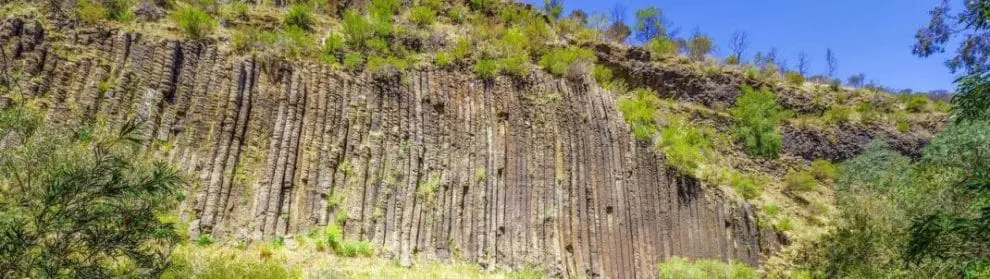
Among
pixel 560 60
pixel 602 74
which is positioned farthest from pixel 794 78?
pixel 560 60

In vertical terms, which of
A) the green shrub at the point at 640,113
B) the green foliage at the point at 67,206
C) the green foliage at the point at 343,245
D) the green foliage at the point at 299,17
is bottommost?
the green foliage at the point at 343,245

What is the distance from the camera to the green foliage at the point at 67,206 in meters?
5.11

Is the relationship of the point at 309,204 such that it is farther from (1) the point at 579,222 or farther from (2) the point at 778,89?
(2) the point at 778,89

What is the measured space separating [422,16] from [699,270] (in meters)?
12.5

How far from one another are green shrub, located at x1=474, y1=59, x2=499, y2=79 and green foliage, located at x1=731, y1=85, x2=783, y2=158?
12703mm

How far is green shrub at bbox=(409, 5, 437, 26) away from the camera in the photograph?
21062 mm

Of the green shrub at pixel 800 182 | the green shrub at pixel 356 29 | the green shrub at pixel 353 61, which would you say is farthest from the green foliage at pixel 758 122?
the green shrub at pixel 353 61

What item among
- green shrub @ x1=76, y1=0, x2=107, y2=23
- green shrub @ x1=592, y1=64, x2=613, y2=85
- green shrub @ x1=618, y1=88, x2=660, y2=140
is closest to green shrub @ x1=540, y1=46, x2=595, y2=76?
green shrub @ x1=592, y1=64, x2=613, y2=85

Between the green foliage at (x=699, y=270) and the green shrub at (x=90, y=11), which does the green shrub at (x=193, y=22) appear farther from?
the green foliage at (x=699, y=270)

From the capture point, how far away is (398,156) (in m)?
15.1

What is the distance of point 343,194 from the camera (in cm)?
1359

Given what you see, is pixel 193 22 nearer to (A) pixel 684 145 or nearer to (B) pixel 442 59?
(B) pixel 442 59

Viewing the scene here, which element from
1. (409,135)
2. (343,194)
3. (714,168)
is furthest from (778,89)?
(343,194)

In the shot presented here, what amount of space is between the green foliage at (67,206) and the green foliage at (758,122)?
2439 cm
